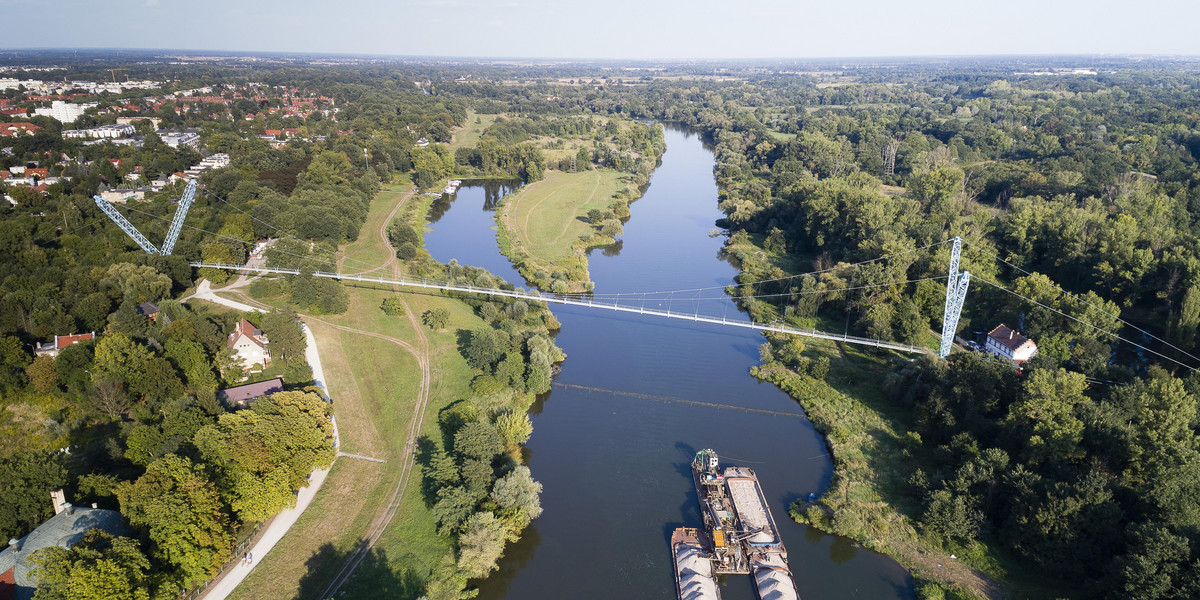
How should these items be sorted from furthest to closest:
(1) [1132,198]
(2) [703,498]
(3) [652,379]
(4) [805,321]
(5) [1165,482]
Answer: (1) [1132,198], (4) [805,321], (3) [652,379], (2) [703,498], (5) [1165,482]

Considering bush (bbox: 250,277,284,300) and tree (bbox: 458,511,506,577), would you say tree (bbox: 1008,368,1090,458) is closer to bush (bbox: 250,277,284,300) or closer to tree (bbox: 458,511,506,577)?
tree (bbox: 458,511,506,577)

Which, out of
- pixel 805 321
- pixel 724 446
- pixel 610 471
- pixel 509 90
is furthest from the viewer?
pixel 509 90

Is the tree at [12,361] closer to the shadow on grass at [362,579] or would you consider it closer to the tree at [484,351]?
the shadow on grass at [362,579]

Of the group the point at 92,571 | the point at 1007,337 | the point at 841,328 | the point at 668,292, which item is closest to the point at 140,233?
the point at 92,571

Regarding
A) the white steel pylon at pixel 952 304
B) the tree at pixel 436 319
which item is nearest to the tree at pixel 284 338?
the tree at pixel 436 319

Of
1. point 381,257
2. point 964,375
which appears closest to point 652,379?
point 964,375

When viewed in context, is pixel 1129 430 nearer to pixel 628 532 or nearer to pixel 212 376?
pixel 628 532
